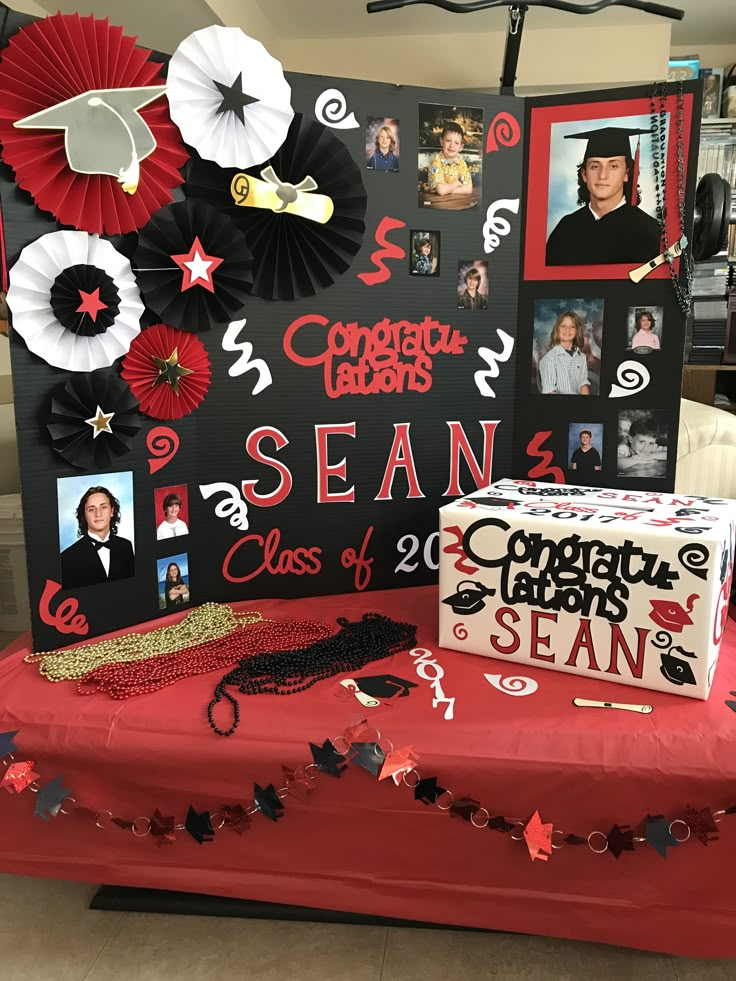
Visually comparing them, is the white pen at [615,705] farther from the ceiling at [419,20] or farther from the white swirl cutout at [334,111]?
the ceiling at [419,20]

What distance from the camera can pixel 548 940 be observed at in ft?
3.92

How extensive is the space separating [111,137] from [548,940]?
1.50m

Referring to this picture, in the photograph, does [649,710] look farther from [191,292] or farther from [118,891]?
[191,292]

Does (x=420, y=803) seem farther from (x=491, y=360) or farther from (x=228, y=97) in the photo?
(x=228, y=97)

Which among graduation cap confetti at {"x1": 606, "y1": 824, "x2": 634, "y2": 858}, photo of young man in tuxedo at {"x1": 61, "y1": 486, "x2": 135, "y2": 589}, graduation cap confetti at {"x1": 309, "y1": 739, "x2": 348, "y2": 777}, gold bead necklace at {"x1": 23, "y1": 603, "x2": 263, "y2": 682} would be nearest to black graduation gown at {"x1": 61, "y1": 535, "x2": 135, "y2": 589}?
photo of young man in tuxedo at {"x1": 61, "y1": 486, "x2": 135, "y2": 589}

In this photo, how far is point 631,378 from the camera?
155cm

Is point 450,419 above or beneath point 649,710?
above

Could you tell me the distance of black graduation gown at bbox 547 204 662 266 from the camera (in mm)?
1490

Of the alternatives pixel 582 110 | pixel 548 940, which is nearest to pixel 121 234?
pixel 582 110

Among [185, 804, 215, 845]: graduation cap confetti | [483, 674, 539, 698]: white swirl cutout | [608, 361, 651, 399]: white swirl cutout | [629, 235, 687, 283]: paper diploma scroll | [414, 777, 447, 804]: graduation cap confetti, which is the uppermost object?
[629, 235, 687, 283]: paper diploma scroll

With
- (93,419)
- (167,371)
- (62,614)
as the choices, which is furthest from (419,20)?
(62,614)

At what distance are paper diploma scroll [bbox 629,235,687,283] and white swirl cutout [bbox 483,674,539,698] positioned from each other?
84cm

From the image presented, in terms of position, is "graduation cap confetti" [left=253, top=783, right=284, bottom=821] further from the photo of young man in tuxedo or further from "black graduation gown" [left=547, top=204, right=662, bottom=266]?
"black graduation gown" [left=547, top=204, right=662, bottom=266]

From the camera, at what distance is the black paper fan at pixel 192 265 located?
1305mm
